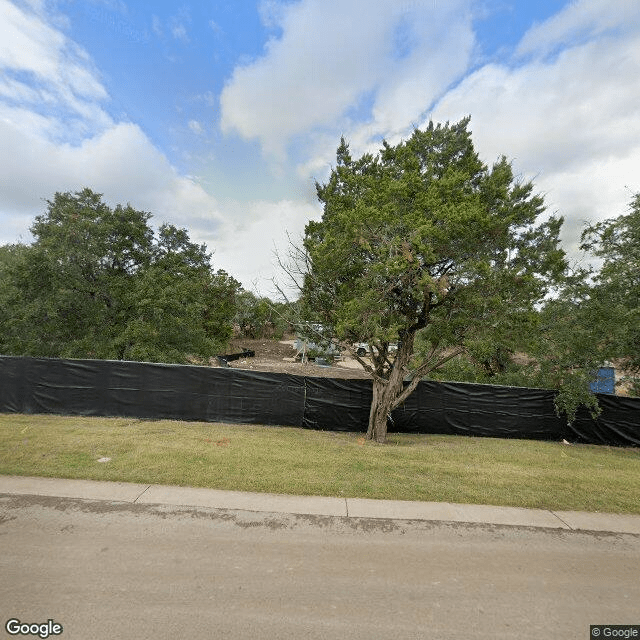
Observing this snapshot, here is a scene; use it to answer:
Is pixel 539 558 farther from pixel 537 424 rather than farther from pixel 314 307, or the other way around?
pixel 537 424

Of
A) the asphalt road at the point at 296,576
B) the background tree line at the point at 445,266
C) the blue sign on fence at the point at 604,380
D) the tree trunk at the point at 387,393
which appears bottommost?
the asphalt road at the point at 296,576

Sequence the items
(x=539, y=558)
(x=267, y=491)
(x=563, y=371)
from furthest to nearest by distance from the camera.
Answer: (x=563, y=371), (x=267, y=491), (x=539, y=558)

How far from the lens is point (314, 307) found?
34.3 feet

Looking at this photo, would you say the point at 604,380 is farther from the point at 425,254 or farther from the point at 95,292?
the point at 95,292

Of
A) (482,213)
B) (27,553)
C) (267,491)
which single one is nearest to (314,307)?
(482,213)

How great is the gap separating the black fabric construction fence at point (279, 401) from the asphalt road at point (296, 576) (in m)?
6.34

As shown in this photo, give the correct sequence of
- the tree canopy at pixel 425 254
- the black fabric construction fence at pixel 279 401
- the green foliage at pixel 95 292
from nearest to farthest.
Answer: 1. the tree canopy at pixel 425 254
2. the black fabric construction fence at pixel 279 401
3. the green foliage at pixel 95 292

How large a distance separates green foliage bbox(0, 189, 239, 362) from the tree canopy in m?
8.15

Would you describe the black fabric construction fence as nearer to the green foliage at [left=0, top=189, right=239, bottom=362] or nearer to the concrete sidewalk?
the green foliage at [left=0, top=189, right=239, bottom=362]

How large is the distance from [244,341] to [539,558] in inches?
2146

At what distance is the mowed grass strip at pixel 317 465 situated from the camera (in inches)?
214

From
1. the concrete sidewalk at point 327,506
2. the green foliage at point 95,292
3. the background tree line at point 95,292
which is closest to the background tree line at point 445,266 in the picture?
the concrete sidewalk at point 327,506

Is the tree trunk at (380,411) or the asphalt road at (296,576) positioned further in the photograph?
the tree trunk at (380,411)

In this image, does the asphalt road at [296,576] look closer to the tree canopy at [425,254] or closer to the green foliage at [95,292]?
the tree canopy at [425,254]
